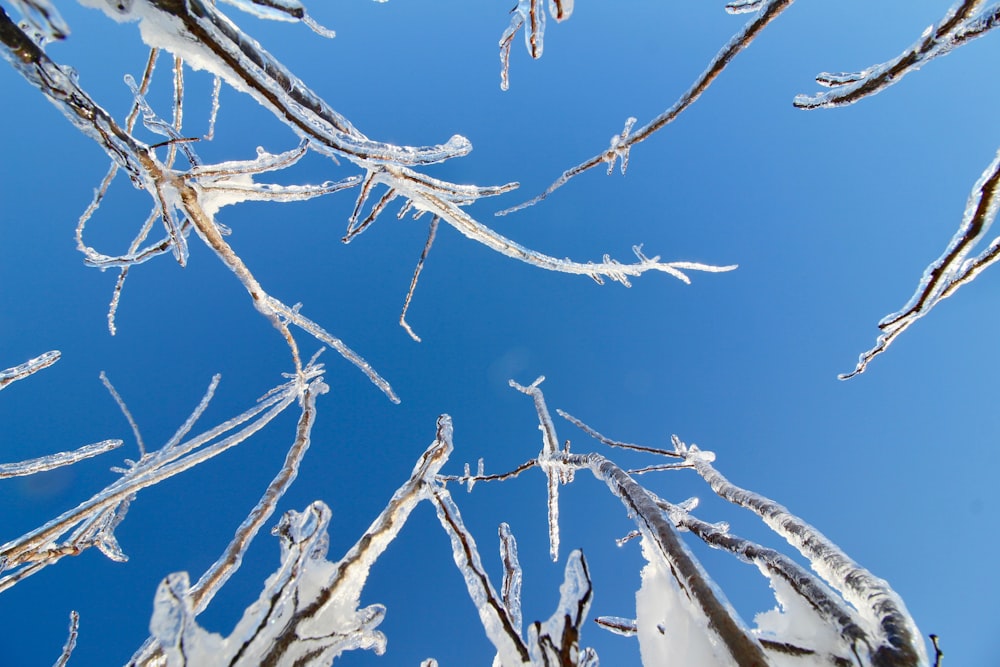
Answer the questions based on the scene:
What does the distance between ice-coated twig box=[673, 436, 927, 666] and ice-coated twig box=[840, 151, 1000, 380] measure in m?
0.55

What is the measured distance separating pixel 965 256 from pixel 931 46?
39cm

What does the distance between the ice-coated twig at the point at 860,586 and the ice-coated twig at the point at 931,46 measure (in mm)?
918

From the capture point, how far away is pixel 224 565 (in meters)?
1.15

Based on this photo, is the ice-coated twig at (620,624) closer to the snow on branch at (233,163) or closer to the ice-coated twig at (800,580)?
the ice-coated twig at (800,580)

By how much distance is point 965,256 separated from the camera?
928mm

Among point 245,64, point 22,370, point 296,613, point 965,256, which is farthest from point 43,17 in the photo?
point 22,370

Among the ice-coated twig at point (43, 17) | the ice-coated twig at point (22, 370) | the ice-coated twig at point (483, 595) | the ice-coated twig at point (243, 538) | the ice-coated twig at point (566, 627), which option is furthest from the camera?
the ice-coated twig at point (22, 370)

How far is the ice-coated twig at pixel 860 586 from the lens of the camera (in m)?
0.72

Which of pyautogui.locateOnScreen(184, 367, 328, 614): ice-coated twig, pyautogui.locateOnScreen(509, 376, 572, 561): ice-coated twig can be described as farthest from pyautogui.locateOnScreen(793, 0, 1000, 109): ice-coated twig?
pyautogui.locateOnScreen(509, 376, 572, 561): ice-coated twig

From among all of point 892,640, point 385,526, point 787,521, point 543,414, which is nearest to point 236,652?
point 385,526

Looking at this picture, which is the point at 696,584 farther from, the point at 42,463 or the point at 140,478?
the point at 42,463

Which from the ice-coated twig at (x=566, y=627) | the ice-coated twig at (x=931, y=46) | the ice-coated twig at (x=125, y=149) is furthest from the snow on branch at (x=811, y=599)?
the ice-coated twig at (x=125, y=149)

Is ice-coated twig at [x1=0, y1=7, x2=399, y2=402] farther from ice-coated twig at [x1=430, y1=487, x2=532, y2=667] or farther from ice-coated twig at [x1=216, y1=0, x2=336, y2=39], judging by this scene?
ice-coated twig at [x1=430, y1=487, x2=532, y2=667]

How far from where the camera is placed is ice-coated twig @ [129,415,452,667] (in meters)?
0.65
